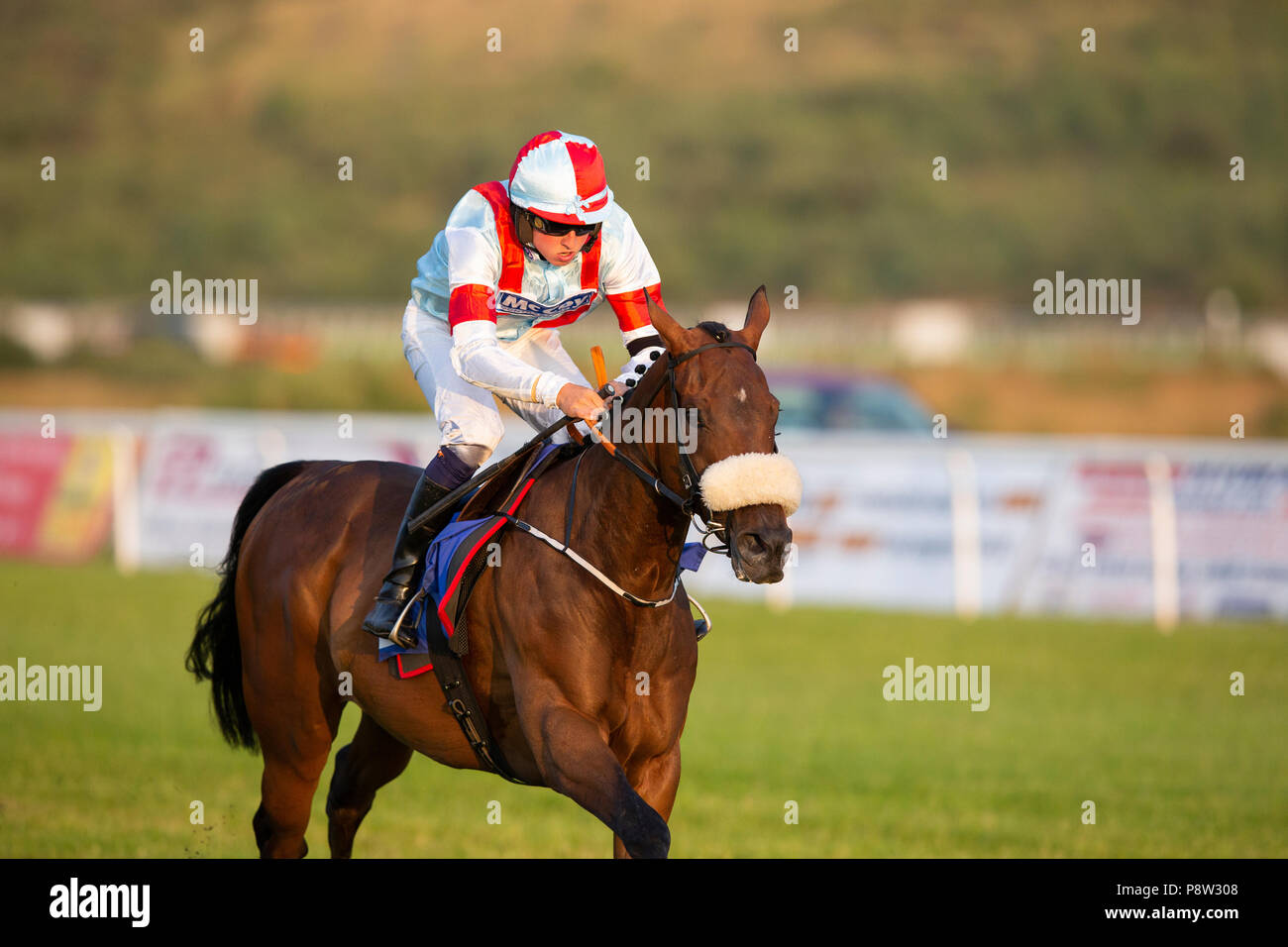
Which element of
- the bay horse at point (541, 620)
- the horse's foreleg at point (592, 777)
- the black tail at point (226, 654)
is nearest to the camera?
the horse's foreleg at point (592, 777)

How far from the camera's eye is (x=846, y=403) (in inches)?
741

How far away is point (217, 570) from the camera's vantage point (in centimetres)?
626

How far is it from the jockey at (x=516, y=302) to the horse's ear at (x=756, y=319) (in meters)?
0.36

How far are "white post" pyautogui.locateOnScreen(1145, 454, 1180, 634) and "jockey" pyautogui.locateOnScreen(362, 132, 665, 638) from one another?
8.93 metres

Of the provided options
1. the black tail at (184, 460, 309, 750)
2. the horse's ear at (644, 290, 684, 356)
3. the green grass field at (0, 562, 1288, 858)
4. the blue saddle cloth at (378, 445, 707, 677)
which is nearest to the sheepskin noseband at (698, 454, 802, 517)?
the horse's ear at (644, 290, 684, 356)

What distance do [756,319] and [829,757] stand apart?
17.2 ft

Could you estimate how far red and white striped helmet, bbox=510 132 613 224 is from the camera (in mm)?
A: 4840

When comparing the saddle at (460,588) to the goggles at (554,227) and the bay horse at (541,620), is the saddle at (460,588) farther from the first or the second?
the goggles at (554,227)

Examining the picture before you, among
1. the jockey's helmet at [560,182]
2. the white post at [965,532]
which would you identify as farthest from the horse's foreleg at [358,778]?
the white post at [965,532]

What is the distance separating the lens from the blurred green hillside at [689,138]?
2032 inches

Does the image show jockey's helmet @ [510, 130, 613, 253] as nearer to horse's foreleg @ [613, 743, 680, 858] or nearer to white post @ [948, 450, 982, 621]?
horse's foreleg @ [613, 743, 680, 858]

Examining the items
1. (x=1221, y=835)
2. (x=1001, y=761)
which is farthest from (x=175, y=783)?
(x=1221, y=835)

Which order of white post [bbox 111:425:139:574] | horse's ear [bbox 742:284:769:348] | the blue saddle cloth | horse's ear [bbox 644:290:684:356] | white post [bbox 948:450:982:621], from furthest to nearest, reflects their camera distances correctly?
1. white post [bbox 111:425:139:574]
2. white post [bbox 948:450:982:621]
3. the blue saddle cloth
4. horse's ear [bbox 742:284:769:348]
5. horse's ear [bbox 644:290:684:356]

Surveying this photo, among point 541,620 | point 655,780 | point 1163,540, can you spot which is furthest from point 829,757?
point 1163,540
